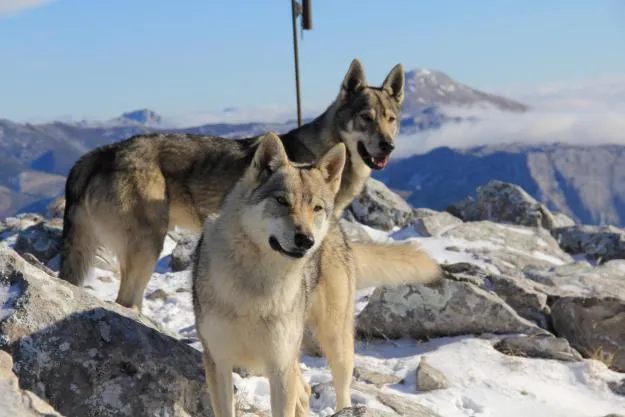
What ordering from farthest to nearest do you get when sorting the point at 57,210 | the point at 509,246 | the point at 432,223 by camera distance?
the point at 432,223, the point at 57,210, the point at 509,246

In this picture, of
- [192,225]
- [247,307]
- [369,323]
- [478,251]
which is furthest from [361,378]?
[478,251]

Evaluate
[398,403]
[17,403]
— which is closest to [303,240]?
[17,403]

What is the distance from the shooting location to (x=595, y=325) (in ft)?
37.2

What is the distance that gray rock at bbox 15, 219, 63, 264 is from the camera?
45.6 feet

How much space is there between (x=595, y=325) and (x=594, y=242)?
7.83 m

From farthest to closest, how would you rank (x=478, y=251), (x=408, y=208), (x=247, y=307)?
(x=408, y=208)
(x=478, y=251)
(x=247, y=307)

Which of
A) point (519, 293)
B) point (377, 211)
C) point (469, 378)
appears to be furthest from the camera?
point (377, 211)

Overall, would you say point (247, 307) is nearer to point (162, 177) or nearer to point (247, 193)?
point (247, 193)

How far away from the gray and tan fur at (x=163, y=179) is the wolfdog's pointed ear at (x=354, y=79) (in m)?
0.01

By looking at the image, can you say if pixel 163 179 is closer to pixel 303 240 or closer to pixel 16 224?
pixel 303 240

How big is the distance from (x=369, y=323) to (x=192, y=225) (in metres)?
3.27

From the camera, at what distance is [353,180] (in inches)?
369

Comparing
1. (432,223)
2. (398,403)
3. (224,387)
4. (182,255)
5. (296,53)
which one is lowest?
(432,223)

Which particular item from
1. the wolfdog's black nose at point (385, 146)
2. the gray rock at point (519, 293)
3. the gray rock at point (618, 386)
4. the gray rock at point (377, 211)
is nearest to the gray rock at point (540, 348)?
the gray rock at point (618, 386)
